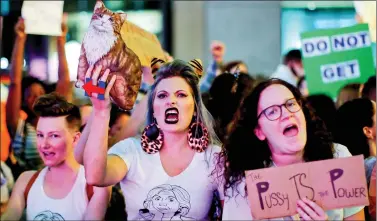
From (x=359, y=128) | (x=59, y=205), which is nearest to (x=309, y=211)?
(x=359, y=128)

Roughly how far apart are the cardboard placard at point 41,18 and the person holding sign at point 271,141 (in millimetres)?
1876

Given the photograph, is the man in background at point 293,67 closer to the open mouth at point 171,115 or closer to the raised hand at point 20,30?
the raised hand at point 20,30

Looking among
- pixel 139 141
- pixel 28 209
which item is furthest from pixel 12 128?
pixel 139 141

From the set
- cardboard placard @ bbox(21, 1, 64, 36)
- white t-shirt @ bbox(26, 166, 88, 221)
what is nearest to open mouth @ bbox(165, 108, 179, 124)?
white t-shirt @ bbox(26, 166, 88, 221)

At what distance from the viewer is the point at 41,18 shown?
4.70 meters

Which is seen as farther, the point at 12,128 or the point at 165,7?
the point at 165,7

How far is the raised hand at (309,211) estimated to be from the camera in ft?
9.52

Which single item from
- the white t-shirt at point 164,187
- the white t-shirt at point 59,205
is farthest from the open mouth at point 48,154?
the white t-shirt at point 164,187

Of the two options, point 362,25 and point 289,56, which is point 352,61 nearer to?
point 362,25

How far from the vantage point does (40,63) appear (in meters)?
6.84

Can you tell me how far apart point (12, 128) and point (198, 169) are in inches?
73.2

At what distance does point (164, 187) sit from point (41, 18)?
1906mm

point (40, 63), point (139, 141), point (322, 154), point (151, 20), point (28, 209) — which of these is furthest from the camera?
point (151, 20)

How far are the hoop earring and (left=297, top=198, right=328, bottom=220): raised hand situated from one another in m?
0.65
